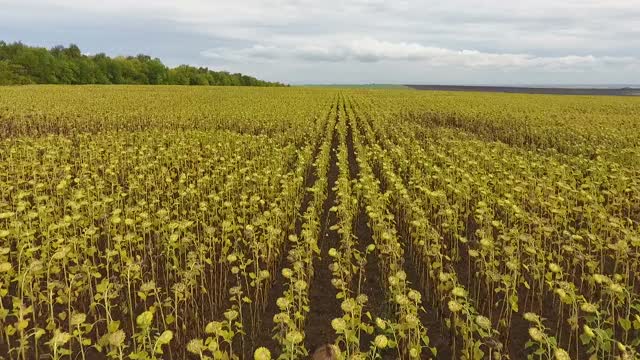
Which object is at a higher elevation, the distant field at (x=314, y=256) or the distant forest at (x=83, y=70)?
the distant forest at (x=83, y=70)

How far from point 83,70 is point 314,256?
312 feet

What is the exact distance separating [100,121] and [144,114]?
248 centimetres

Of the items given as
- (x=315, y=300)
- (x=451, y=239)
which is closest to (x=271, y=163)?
(x=451, y=239)

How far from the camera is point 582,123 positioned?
21.5 metres

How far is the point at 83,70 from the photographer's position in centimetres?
8638

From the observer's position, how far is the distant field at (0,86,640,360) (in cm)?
416

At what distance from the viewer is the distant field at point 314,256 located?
4.16 meters

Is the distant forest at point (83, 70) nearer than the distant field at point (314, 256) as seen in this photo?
No

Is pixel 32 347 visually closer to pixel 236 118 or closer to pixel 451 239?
pixel 451 239

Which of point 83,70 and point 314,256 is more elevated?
point 83,70

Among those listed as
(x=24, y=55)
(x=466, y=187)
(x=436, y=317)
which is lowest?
(x=436, y=317)

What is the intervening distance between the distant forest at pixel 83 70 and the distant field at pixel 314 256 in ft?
267

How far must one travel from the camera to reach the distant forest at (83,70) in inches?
3182

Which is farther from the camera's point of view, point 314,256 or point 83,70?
point 83,70
